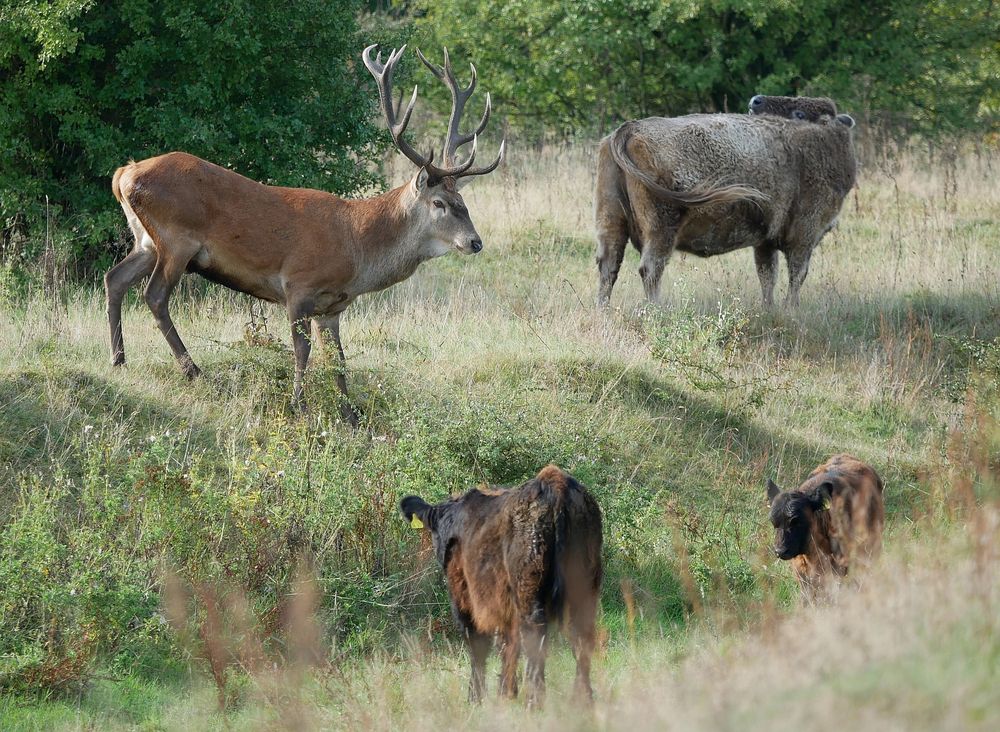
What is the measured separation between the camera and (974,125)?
23.1m

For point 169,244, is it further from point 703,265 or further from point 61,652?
point 703,265

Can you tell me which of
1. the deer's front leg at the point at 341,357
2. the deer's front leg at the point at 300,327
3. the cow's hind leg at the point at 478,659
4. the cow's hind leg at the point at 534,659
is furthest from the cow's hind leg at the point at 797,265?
the cow's hind leg at the point at 534,659

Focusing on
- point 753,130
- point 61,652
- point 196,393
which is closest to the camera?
point 61,652

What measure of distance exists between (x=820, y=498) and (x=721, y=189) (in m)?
6.37

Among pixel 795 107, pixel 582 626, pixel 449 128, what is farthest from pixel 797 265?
pixel 582 626

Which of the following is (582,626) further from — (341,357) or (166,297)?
(166,297)

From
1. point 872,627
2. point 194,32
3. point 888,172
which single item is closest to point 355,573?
point 872,627

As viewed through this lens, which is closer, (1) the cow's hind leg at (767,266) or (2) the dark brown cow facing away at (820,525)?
(2) the dark brown cow facing away at (820,525)

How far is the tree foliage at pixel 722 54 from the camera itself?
22.0 m

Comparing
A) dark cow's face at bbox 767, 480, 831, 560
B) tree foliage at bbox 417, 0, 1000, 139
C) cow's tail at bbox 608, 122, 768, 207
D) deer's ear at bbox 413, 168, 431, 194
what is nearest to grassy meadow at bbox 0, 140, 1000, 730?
dark cow's face at bbox 767, 480, 831, 560

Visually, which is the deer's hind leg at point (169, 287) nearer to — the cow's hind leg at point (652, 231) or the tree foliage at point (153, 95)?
the tree foliage at point (153, 95)

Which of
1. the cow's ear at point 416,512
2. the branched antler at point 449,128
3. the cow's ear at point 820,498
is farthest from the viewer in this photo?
the branched antler at point 449,128

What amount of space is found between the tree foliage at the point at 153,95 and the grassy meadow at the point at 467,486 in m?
1.41

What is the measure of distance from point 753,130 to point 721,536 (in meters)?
6.30
